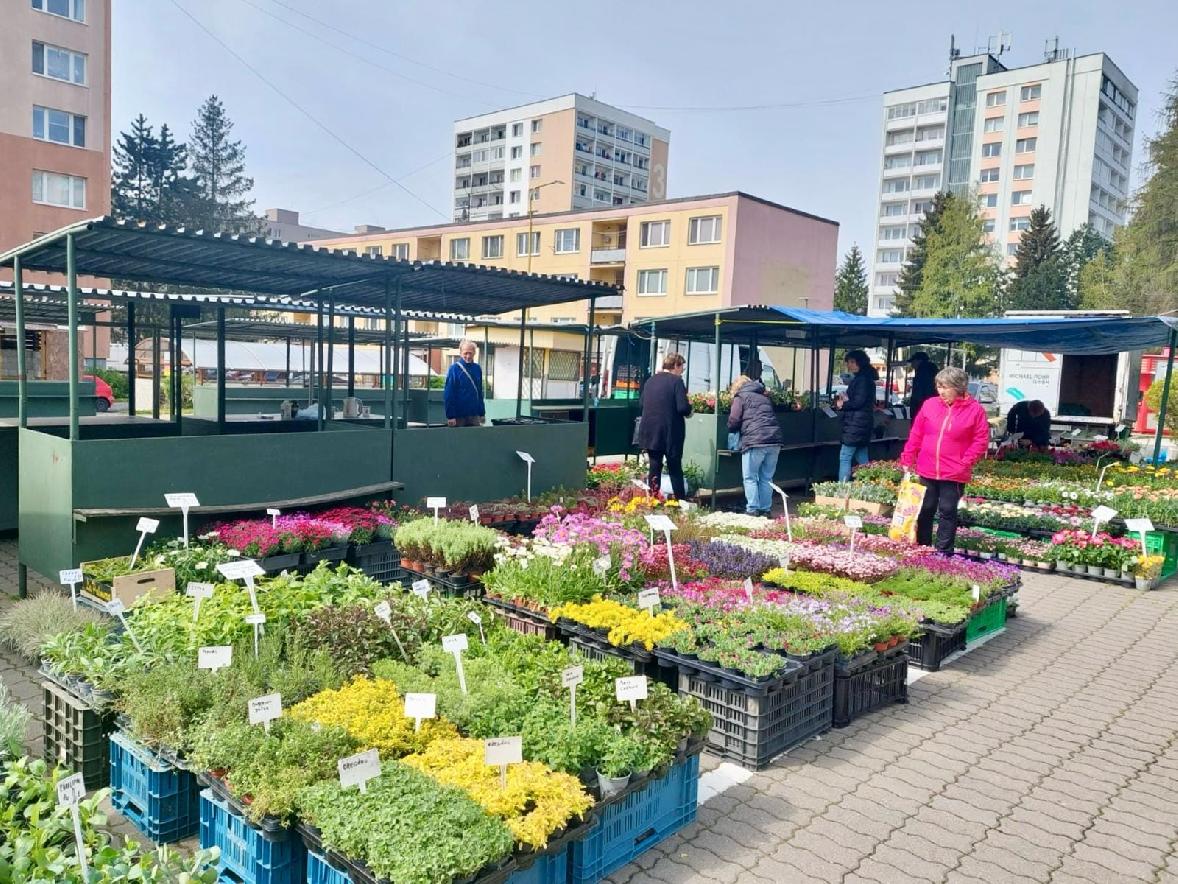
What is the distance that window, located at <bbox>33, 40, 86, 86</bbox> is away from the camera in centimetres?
3334

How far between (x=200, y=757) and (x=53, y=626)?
267 centimetres

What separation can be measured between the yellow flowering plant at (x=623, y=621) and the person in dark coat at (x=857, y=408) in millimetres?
7565

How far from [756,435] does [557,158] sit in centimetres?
7213

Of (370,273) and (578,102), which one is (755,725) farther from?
(578,102)

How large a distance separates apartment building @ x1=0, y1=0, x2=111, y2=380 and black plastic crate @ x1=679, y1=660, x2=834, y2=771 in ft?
109

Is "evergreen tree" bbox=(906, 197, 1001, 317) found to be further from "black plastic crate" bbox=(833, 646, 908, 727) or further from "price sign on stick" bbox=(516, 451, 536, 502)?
"black plastic crate" bbox=(833, 646, 908, 727)

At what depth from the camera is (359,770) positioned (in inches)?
115

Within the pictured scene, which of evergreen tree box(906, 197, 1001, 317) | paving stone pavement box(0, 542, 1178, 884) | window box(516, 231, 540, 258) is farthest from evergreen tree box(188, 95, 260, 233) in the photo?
paving stone pavement box(0, 542, 1178, 884)

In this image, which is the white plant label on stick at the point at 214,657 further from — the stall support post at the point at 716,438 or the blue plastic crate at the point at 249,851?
the stall support post at the point at 716,438

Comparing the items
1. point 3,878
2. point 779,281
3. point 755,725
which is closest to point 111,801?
point 3,878

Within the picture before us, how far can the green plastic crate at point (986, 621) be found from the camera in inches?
254

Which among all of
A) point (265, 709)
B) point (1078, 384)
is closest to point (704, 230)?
point (1078, 384)

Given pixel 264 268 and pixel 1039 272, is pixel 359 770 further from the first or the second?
pixel 1039 272

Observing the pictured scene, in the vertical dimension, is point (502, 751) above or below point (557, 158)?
below
